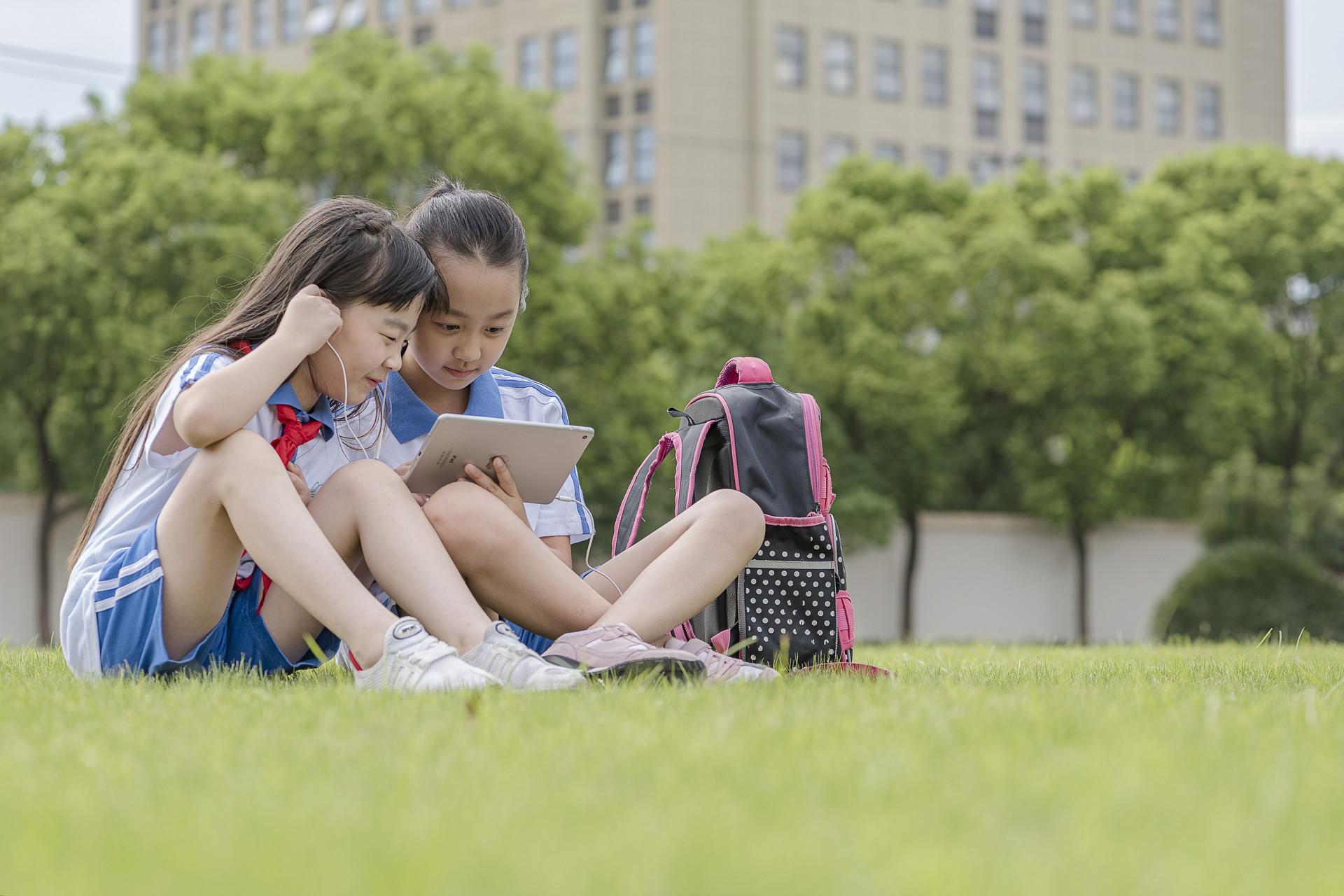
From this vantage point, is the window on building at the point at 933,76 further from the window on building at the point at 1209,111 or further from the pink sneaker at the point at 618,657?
the pink sneaker at the point at 618,657

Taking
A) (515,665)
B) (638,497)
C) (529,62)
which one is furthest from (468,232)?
(529,62)

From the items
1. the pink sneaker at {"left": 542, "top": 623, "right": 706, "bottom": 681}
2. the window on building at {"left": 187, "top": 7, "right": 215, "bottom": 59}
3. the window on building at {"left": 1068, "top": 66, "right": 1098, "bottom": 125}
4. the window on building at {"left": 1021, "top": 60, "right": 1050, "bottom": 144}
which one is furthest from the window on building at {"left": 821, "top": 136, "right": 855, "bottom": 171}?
the pink sneaker at {"left": 542, "top": 623, "right": 706, "bottom": 681}

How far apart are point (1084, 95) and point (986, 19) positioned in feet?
12.3

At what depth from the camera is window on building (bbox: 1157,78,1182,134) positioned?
43031 mm

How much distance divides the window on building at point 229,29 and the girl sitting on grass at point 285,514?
4473 centimetres

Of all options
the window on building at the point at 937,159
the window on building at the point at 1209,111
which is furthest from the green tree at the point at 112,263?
the window on building at the point at 1209,111

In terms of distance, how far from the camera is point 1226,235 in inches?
885

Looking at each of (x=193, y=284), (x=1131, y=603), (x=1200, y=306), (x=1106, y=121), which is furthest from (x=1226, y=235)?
(x=1106, y=121)

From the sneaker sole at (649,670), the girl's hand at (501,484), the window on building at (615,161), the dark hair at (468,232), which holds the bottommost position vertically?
the sneaker sole at (649,670)

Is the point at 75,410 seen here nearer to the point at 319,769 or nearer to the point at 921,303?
the point at 921,303

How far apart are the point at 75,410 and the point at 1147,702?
55.0 feet

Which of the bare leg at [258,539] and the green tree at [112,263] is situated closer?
the bare leg at [258,539]

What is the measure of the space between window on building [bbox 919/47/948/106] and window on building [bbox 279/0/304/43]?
18316 mm

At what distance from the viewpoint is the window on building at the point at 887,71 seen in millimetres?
39969
